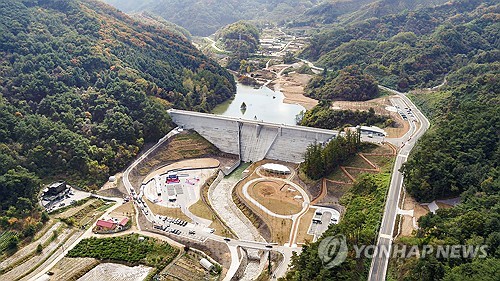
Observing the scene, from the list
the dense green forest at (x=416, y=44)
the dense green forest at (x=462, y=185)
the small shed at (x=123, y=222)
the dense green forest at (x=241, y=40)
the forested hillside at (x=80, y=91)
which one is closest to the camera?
the dense green forest at (x=462, y=185)

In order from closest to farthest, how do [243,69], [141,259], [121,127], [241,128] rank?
[141,259] < [121,127] < [241,128] < [243,69]

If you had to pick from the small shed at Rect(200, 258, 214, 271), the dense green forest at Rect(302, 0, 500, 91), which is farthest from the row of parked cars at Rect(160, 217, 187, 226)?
the dense green forest at Rect(302, 0, 500, 91)

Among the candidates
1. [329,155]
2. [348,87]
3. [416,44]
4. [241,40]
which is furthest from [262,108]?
[241,40]

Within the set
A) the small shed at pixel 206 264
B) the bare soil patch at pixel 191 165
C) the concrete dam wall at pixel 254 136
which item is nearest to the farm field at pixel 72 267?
the small shed at pixel 206 264

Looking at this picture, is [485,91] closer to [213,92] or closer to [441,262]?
[441,262]

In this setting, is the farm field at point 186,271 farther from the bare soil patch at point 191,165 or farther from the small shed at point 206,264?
the bare soil patch at point 191,165

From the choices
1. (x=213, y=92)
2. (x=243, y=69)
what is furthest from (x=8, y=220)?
(x=243, y=69)
